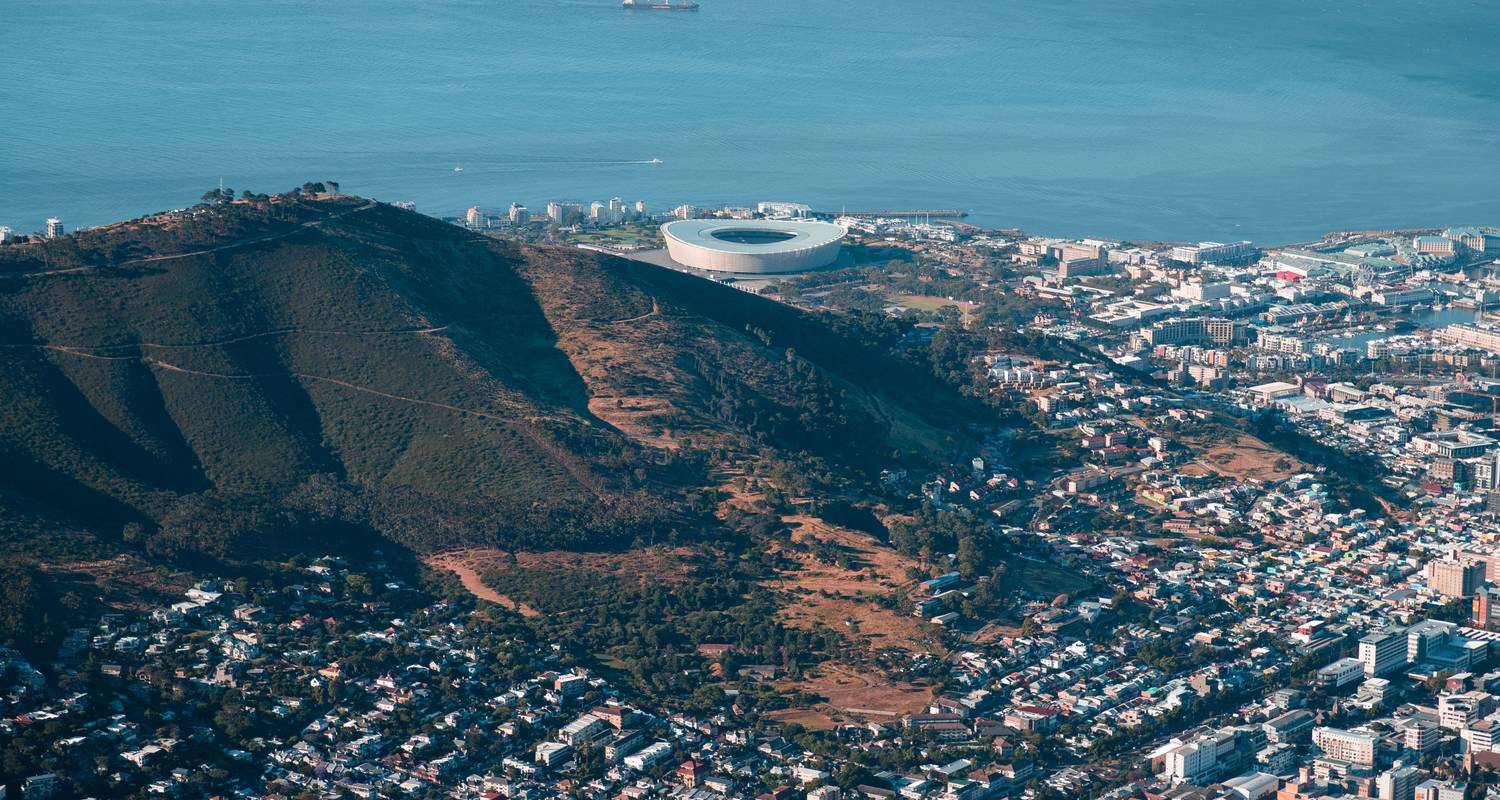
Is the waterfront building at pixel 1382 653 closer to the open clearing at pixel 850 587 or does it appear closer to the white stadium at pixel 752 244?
the open clearing at pixel 850 587

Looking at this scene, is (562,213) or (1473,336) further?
(562,213)

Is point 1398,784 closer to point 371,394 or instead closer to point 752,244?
point 371,394

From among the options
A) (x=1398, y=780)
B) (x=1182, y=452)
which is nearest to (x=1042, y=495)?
(x=1182, y=452)

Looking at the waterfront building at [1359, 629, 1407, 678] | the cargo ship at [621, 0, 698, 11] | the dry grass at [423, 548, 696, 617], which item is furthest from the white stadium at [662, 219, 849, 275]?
the cargo ship at [621, 0, 698, 11]

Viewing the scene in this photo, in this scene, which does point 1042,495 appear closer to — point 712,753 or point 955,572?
point 955,572

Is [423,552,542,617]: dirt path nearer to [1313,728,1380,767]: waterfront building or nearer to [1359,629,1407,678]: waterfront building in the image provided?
[1313,728,1380,767]: waterfront building

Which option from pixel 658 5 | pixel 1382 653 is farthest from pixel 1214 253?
pixel 658 5
